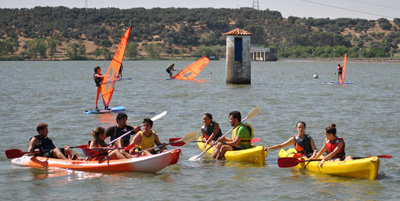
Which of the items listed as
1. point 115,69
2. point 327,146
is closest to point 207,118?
point 327,146

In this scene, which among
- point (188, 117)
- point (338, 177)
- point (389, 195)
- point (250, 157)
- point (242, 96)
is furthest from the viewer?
point (242, 96)

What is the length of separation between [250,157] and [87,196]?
4341 mm

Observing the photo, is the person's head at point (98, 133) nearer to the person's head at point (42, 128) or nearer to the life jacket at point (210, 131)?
the person's head at point (42, 128)

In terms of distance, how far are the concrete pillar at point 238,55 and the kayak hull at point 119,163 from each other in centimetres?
2657

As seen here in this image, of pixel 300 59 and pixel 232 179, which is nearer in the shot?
pixel 232 179

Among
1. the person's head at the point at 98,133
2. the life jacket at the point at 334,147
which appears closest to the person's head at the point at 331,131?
the life jacket at the point at 334,147

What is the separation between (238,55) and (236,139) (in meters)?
25.1

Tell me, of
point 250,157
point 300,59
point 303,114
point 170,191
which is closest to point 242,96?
point 303,114

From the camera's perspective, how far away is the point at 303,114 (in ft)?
87.1

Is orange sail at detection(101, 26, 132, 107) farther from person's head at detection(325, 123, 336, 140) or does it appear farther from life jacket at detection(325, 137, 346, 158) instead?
person's head at detection(325, 123, 336, 140)

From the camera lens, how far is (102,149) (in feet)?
41.8

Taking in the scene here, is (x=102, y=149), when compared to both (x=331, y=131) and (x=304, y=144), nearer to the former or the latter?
(x=304, y=144)

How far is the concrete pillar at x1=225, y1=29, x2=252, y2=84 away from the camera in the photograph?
3919 centimetres

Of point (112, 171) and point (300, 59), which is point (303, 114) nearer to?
point (112, 171)
